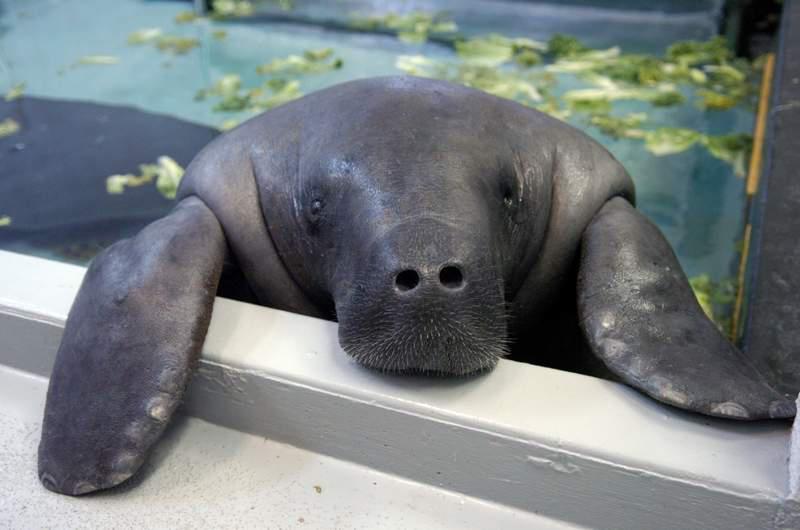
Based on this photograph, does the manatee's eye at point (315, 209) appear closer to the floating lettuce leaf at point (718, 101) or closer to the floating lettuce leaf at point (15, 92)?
the floating lettuce leaf at point (718, 101)

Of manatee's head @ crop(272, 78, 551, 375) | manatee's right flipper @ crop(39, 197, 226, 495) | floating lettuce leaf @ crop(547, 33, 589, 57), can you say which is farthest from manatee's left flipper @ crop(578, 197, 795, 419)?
floating lettuce leaf @ crop(547, 33, 589, 57)

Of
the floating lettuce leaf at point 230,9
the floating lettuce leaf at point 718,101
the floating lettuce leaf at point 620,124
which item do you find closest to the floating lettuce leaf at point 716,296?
the floating lettuce leaf at point 620,124

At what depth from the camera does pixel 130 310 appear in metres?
2.36

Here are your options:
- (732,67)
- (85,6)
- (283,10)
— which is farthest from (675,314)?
(85,6)

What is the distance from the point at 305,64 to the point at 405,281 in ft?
18.2

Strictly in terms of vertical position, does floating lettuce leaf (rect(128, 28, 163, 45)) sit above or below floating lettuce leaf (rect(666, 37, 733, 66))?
below

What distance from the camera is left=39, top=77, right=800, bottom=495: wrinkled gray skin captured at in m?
2.13

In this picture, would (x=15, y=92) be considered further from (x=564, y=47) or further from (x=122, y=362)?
(x=122, y=362)

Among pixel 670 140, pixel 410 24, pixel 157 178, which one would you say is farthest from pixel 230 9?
pixel 670 140

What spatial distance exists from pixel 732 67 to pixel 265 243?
538 cm

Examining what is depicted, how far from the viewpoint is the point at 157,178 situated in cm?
524

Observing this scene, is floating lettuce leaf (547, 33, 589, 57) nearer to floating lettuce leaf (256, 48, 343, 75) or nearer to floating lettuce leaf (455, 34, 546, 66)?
floating lettuce leaf (455, 34, 546, 66)

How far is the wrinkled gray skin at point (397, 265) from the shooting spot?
6.98ft

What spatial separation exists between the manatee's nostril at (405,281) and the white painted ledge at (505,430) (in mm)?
303
